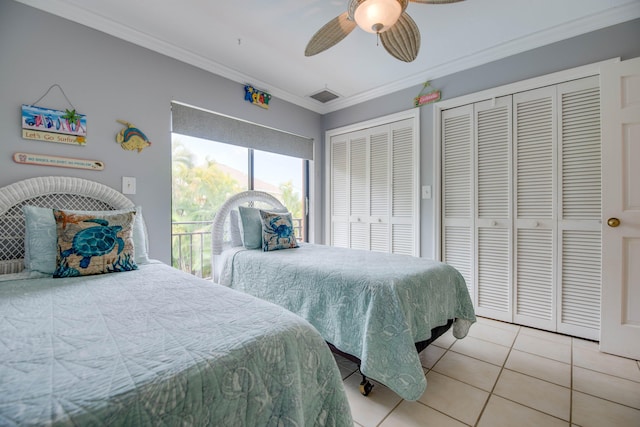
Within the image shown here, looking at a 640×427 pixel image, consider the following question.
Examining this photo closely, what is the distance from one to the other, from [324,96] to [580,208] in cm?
286

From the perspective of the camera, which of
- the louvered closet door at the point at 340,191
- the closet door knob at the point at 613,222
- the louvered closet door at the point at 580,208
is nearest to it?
the closet door knob at the point at 613,222

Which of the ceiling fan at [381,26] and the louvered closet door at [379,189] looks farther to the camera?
the louvered closet door at [379,189]

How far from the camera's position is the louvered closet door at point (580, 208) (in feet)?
7.20

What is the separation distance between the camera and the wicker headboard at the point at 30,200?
1742 millimetres

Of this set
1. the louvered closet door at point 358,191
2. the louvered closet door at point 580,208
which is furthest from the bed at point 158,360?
the louvered closet door at point 358,191

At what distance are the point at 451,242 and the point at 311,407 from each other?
2.45 m

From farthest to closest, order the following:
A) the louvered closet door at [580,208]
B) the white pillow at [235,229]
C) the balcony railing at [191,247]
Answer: the balcony railing at [191,247] → the white pillow at [235,229] → the louvered closet door at [580,208]

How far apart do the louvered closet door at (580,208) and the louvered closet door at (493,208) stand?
372 millimetres

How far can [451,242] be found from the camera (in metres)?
2.91

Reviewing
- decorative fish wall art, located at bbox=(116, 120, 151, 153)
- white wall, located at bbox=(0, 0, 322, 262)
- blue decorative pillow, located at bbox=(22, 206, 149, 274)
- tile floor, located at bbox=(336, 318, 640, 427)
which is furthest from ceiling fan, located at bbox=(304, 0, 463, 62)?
tile floor, located at bbox=(336, 318, 640, 427)

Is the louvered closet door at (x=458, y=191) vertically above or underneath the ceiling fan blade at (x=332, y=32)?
underneath

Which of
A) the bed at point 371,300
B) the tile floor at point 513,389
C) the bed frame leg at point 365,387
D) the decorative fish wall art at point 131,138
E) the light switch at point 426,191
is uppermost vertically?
the decorative fish wall art at point 131,138

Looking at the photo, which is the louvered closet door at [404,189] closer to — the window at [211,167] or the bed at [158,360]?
the window at [211,167]

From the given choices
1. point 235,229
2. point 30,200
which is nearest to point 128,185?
point 30,200
